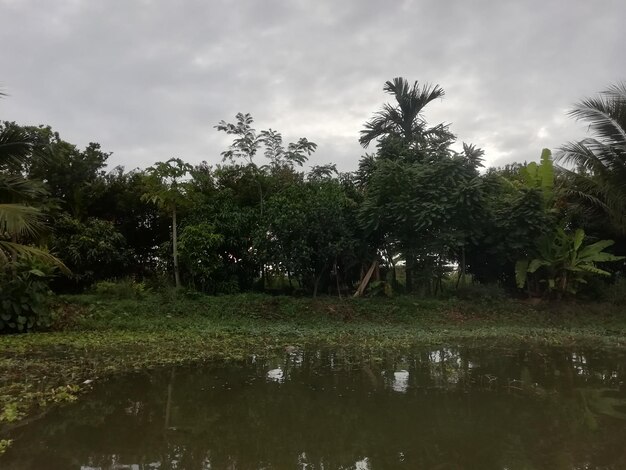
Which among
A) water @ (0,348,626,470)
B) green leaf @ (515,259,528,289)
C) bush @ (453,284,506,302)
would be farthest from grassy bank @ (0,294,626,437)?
water @ (0,348,626,470)

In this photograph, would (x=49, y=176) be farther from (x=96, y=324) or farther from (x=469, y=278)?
(x=469, y=278)

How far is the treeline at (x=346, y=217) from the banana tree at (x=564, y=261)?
39 millimetres

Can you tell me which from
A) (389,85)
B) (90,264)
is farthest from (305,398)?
(389,85)

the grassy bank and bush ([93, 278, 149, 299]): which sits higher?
bush ([93, 278, 149, 299])

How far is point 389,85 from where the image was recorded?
51.8ft

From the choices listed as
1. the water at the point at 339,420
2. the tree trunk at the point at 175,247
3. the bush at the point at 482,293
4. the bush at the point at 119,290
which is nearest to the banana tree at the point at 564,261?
the bush at the point at 482,293

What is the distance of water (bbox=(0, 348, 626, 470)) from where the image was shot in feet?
12.6

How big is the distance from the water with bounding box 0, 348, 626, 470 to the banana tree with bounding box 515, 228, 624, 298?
20.5 feet

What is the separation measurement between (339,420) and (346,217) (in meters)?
9.63

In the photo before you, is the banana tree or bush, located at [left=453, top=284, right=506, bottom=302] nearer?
the banana tree

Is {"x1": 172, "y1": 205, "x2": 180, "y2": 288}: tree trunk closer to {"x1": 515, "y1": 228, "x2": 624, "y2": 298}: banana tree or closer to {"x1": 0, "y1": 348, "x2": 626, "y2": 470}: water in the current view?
{"x1": 0, "y1": 348, "x2": 626, "y2": 470}: water

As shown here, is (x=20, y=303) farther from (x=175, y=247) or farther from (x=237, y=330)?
(x=175, y=247)

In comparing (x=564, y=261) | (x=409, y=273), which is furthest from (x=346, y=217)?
(x=564, y=261)

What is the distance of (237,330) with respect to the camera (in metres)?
10.5
